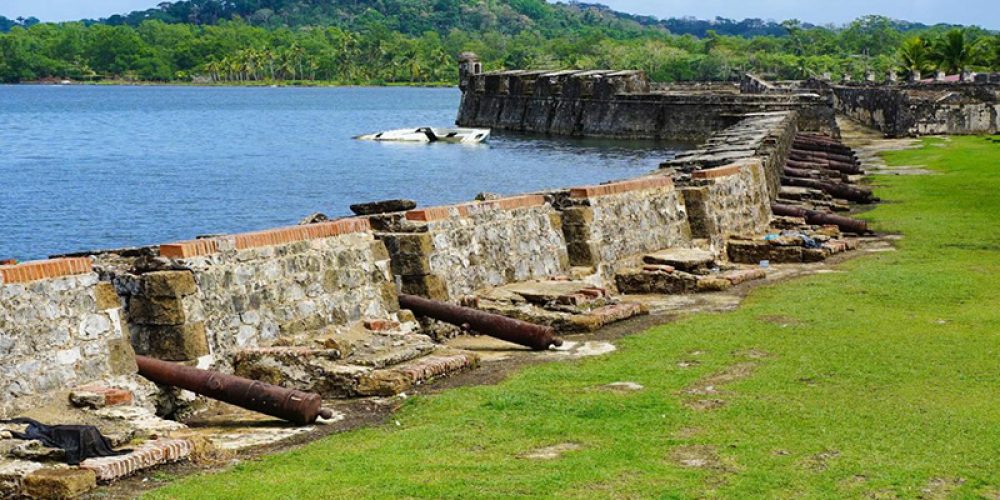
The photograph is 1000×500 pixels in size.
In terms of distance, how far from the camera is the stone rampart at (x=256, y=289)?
35.6ft

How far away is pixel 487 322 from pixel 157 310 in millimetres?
3176

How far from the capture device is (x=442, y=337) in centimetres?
1350

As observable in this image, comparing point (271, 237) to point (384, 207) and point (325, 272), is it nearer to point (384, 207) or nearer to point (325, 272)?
point (325, 272)

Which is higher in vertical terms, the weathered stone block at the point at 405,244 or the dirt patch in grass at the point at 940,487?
the weathered stone block at the point at 405,244

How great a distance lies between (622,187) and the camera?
58.6 feet

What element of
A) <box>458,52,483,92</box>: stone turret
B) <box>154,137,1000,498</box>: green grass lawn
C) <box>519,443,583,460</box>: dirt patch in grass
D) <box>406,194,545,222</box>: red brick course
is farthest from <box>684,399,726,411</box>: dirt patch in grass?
<box>458,52,483,92</box>: stone turret

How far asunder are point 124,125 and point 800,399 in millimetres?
93145

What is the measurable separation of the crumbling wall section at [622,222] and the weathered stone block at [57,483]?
9.22 meters

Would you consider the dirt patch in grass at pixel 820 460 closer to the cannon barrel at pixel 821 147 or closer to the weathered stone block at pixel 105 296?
the weathered stone block at pixel 105 296

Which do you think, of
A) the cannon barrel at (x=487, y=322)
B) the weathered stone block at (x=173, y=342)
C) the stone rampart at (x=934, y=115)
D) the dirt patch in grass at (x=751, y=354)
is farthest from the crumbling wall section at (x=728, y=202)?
the stone rampart at (x=934, y=115)

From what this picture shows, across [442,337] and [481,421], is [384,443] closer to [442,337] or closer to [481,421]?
[481,421]

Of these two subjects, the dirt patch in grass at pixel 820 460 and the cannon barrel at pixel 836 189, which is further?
the cannon barrel at pixel 836 189

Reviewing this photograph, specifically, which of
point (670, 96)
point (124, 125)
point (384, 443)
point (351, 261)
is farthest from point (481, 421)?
point (124, 125)

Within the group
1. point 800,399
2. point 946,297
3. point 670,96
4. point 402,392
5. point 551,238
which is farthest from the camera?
point 670,96
